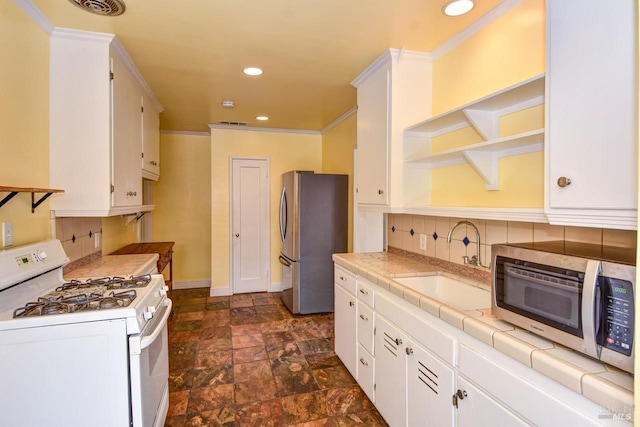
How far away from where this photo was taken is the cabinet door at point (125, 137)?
224 centimetres

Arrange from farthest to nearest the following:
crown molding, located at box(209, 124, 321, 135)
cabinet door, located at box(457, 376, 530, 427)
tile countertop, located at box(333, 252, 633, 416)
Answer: crown molding, located at box(209, 124, 321, 135), cabinet door, located at box(457, 376, 530, 427), tile countertop, located at box(333, 252, 633, 416)

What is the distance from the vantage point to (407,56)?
93.7 inches

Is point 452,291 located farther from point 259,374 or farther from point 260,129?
point 260,129

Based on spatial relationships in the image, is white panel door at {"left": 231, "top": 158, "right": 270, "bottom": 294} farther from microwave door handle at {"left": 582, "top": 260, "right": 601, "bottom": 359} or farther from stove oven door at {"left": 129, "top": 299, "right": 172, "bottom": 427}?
microwave door handle at {"left": 582, "top": 260, "right": 601, "bottom": 359}

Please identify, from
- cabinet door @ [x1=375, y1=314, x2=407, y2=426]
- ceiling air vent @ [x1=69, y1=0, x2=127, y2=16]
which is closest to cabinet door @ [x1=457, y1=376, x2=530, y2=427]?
cabinet door @ [x1=375, y1=314, x2=407, y2=426]

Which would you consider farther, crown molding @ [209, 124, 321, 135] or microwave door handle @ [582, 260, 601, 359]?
crown molding @ [209, 124, 321, 135]

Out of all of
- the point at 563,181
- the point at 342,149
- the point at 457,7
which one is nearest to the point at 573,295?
the point at 563,181

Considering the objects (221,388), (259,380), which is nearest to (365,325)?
(259,380)

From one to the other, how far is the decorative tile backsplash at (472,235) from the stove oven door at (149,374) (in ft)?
5.82

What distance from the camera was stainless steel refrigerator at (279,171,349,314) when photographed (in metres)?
3.98

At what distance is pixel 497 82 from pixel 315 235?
2581mm

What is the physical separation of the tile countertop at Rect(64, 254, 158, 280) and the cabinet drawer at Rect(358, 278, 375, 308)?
1.54m

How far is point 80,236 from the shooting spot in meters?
2.56

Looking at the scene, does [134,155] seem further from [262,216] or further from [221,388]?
[262,216]
